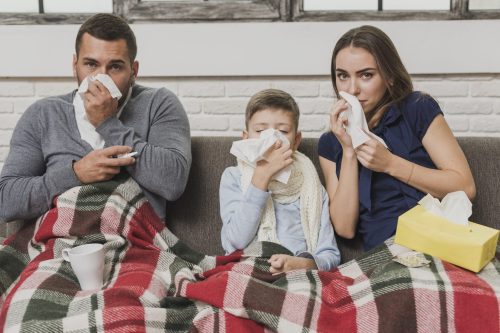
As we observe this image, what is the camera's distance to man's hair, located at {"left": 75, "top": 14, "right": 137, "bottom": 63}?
1.68m

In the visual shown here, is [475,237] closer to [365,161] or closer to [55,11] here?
[365,161]

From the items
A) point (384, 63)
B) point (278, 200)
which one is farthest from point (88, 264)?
point (384, 63)

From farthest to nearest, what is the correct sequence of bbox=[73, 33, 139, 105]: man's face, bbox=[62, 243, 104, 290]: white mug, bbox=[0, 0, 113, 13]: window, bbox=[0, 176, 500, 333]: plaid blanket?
bbox=[0, 0, 113, 13]: window < bbox=[73, 33, 139, 105]: man's face < bbox=[62, 243, 104, 290]: white mug < bbox=[0, 176, 500, 333]: plaid blanket

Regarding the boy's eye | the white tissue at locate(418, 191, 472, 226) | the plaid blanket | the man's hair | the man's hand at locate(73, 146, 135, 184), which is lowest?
the plaid blanket

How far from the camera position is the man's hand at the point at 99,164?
159cm

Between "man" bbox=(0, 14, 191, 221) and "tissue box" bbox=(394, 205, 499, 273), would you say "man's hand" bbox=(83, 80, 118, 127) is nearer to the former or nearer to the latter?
"man" bbox=(0, 14, 191, 221)

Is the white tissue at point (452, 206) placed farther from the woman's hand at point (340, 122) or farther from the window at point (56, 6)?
the window at point (56, 6)

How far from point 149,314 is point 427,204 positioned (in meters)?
0.78

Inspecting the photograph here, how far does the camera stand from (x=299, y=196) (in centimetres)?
169

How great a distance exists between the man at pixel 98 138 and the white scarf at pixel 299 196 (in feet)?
0.81

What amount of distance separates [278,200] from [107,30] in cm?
73

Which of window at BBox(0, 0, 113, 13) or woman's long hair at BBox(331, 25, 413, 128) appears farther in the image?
window at BBox(0, 0, 113, 13)

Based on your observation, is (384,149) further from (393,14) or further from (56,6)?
(56,6)

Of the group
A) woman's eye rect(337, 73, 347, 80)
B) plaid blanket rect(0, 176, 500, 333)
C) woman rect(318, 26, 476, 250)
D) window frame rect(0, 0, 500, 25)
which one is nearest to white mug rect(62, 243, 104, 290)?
plaid blanket rect(0, 176, 500, 333)
